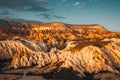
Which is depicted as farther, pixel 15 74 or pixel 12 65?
pixel 12 65

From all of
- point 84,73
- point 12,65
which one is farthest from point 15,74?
point 84,73

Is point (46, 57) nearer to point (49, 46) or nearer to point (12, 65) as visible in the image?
point (12, 65)

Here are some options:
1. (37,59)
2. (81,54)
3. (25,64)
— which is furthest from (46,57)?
(81,54)

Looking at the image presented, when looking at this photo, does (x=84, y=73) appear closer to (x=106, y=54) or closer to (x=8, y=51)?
(x=106, y=54)

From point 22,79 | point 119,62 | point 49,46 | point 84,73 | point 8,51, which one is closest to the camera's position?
point 22,79

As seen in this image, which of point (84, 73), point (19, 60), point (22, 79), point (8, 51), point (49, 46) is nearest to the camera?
point (22, 79)

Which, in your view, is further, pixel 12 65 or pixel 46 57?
pixel 46 57

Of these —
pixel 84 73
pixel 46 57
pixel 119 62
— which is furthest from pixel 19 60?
pixel 119 62

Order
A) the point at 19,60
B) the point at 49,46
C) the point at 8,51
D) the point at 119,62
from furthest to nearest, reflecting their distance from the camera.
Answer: the point at 49,46
the point at 8,51
the point at 19,60
the point at 119,62

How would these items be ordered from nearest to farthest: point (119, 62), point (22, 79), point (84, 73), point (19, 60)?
point (22, 79), point (84, 73), point (119, 62), point (19, 60)
